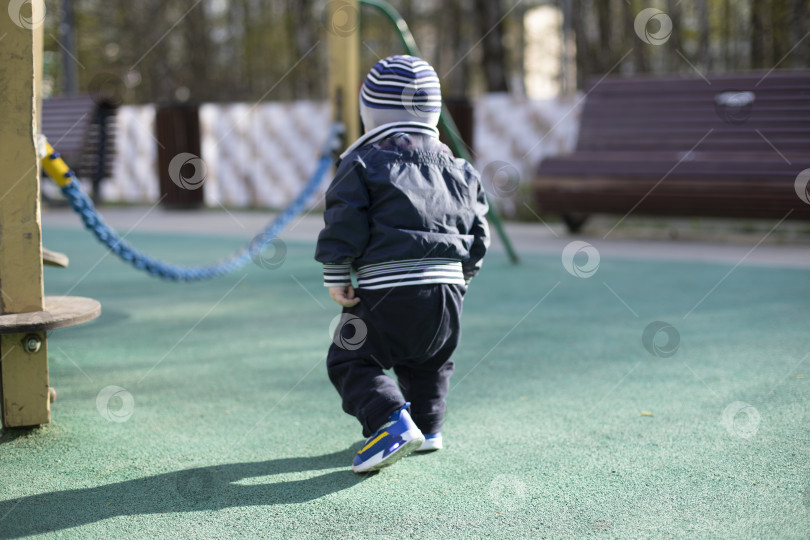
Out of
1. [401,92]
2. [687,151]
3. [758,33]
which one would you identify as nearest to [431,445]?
[401,92]

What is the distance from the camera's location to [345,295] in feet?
8.52

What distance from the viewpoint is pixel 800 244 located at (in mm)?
7742

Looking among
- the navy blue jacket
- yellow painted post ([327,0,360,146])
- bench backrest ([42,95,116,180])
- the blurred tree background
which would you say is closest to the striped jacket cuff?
the navy blue jacket

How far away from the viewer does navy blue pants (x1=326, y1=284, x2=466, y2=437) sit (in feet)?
8.37

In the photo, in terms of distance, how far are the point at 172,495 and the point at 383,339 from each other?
2.44ft

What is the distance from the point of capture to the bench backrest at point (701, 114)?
7.91m

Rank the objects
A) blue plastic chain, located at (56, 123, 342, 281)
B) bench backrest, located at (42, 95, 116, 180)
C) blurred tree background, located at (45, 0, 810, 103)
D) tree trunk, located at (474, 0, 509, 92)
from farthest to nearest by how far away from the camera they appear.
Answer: blurred tree background, located at (45, 0, 810, 103) → tree trunk, located at (474, 0, 509, 92) → bench backrest, located at (42, 95, 116, 180) → blue plastic chain, located at (56, 123, 342, 281)

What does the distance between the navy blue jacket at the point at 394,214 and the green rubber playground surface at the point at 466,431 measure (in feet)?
1.97

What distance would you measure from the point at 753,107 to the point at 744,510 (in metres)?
6.73

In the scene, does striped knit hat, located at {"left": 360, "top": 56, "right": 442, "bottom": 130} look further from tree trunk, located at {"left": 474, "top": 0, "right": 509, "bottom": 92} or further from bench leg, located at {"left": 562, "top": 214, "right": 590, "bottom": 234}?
tree trunk, located at {"left": 474, "top": 0, "right": 509, "bottom": 92}

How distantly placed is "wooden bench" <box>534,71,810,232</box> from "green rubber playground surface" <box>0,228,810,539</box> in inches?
103

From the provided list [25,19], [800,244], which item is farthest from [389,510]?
[800,244]

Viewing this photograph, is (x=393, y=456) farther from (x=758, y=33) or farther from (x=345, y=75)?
(x=758, y=33)

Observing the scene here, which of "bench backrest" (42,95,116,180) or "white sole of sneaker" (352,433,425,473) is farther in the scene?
"bench backrest" (42,95,116,180)
